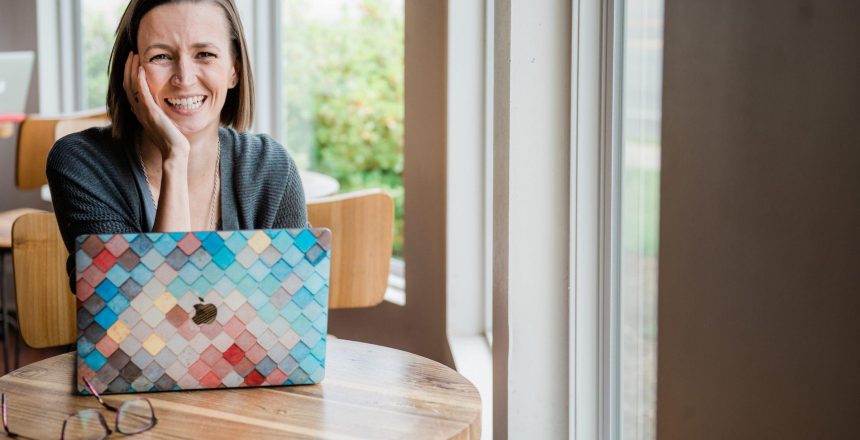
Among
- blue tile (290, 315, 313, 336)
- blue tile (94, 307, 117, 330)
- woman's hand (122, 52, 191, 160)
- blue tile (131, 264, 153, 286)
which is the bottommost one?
blue tile (290, 315, 313, 336)

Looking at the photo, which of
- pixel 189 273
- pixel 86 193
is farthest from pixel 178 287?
pixel 86 193

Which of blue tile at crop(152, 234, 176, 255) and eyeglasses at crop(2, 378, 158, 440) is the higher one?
blue tile at crop(152, 234, 176, 255)

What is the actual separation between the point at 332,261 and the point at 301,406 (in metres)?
1.03

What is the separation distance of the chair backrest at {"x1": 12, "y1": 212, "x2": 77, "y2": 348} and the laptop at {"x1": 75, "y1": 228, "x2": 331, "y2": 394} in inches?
33.9

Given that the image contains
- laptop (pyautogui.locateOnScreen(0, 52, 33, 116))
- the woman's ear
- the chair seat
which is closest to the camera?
the woman's ear

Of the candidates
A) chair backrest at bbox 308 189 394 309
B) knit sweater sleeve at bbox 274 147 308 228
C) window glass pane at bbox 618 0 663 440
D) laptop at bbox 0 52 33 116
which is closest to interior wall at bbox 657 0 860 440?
window glass pane at bbox 618 0 663 440

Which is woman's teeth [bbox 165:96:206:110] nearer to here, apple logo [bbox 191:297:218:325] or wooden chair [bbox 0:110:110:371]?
apple logo [bbox 191:297:218:325]

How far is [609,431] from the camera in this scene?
1.53 metres

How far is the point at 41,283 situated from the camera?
195 centimetres

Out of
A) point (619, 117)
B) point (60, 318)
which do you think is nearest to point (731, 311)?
point (619, 117)

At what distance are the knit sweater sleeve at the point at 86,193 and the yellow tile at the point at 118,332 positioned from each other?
1.00ft

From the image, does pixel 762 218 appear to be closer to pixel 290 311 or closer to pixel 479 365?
pixel 290 311

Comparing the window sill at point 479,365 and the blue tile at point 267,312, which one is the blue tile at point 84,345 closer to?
the blue tile at point 267,312

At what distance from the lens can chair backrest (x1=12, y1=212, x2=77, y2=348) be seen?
6.27ft
